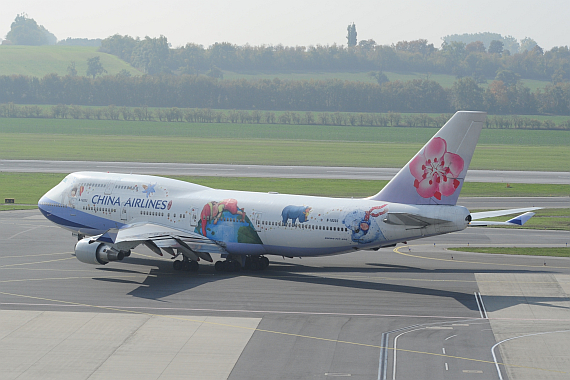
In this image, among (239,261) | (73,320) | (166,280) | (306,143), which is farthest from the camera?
A: (306,143)

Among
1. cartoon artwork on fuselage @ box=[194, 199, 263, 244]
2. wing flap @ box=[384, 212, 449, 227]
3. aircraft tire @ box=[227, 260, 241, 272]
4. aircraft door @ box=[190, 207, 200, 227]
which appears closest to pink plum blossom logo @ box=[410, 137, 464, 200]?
wing flap @ box=[384, 212, 449, 227]

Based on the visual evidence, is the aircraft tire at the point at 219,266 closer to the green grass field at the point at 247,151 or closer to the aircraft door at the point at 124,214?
the aircraft door at the point at 124,214

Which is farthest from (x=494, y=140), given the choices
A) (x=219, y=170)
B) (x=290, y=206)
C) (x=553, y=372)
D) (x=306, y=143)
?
(x=553, y=372)

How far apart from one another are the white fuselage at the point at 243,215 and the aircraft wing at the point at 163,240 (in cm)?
55

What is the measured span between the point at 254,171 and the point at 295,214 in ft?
219

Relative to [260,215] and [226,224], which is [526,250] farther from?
[226,224]

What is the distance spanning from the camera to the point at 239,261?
47.4m

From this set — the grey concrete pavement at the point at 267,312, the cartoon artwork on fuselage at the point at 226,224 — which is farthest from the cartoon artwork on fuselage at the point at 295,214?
the grey concrete pavement at the point at 267,312

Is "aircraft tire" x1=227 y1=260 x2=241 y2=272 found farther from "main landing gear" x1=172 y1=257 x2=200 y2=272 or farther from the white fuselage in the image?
"main landing gear" x1=172 y1=257 x2=200 y2=272

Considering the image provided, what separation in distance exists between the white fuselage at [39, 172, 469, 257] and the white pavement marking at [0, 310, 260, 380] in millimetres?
11461

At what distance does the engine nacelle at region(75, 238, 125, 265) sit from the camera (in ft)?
146

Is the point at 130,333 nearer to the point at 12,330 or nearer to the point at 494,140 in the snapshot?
the point at 12,330

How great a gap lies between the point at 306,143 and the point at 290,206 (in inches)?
5408

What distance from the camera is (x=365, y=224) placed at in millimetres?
43031
